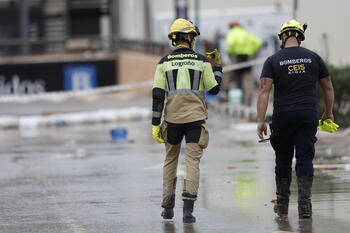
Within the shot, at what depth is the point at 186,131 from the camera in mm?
8281

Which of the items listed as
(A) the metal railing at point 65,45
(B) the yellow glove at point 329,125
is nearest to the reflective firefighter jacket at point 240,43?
(A) the metal railing at point 65,45

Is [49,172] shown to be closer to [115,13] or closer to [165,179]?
[165,179]

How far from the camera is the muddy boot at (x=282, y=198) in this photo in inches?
329

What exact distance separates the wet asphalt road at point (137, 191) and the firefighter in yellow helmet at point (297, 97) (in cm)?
41

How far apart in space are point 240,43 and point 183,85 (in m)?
13.8

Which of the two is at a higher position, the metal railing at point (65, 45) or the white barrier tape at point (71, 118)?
the metal railing at point (65, 45)

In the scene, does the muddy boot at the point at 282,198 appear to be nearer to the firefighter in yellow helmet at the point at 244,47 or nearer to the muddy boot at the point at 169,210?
the muddy boot at the point at 169,210

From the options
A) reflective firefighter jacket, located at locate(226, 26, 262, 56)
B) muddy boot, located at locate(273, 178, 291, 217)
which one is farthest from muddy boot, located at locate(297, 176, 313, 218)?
reflective firefighter jacket, located at locate(226, 26, 262, 56)

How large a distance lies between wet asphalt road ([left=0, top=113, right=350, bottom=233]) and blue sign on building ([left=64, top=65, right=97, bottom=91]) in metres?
15.5

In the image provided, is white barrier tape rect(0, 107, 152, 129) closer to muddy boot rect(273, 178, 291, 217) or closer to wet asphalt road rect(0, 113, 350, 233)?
wet asphalt road rect(0, 113, 350, 233)

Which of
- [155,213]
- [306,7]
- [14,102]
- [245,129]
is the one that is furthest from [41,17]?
[155,213]

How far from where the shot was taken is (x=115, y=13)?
40.9 metres

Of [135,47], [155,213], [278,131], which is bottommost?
[155,213]

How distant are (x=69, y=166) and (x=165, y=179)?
5.00m
